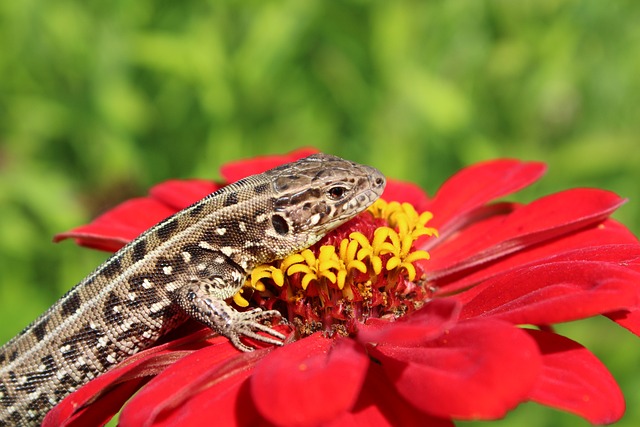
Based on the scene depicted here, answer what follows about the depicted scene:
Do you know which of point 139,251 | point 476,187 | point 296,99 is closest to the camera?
point 139,251

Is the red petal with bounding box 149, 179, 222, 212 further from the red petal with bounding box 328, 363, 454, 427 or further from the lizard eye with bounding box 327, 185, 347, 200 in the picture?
the red petal with bounding box 328, 363, 454, 427

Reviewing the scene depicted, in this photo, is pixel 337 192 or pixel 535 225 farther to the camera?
pixel 535 225

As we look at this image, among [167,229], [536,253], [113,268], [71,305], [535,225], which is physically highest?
[167,229]

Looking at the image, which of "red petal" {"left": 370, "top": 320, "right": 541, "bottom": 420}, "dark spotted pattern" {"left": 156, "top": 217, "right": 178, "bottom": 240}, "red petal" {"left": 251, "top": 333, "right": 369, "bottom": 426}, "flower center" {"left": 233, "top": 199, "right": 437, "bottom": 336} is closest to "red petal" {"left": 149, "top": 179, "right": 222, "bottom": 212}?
"dark spotted pattern" {"left": 156, "top": 217, "right": 178, "bottom": 240}

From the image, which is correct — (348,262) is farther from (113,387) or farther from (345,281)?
(113,387)

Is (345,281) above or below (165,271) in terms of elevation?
below

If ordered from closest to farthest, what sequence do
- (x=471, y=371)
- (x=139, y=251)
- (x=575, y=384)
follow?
(x=471, y=371), (x=575, y=384), (x=139, y=251)

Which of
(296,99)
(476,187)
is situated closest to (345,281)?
(476,187)
